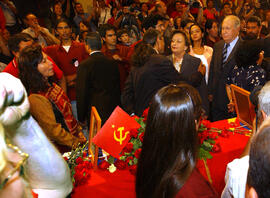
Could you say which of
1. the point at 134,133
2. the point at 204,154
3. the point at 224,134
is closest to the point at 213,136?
the point at 224,134

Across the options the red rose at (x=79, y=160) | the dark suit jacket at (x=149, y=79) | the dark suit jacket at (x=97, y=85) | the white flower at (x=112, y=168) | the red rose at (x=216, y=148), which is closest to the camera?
the red rose at (x=79, y=160)

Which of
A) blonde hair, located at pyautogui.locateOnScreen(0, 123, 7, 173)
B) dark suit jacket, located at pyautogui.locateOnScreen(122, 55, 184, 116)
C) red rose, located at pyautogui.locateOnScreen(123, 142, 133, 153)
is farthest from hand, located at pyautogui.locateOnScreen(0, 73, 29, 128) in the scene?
dark suit jacket, located at pyautogui.locateOnScreen(122, 55, 184, 116)

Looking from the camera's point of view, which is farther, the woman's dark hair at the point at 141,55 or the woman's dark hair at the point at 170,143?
the woman's dark hair at the point at 141,55

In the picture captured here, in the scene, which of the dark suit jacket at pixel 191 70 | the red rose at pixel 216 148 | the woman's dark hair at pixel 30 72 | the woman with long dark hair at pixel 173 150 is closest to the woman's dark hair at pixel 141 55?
the dark suit jacket at pixel 191 70

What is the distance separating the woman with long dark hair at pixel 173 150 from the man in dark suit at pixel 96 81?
1.89 meters

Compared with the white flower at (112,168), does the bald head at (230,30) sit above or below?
above

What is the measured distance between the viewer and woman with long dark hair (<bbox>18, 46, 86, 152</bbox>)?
1.93 meters

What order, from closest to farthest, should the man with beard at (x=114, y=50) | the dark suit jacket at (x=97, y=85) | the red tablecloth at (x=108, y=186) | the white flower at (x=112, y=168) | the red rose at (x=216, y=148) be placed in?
the red tablecloth at (x=108, y=186) → the white flower at (x=112, y=168) → the red rose at (x=216, y=148) → the dark suit jacket at (x=97, y=85) → the man with beard at (x=114, y=50)

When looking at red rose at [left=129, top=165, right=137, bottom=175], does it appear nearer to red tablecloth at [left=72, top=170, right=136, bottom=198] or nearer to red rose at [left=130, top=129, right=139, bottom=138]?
red tablecloth at [left=72, top=170, right=136, bottom=198]

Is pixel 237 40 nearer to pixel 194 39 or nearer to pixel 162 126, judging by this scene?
pixel 194 39

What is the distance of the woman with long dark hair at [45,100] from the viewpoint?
193 centimetres

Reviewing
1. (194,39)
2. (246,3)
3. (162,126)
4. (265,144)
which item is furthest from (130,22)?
(265,144)

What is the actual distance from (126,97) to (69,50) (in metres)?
1.21

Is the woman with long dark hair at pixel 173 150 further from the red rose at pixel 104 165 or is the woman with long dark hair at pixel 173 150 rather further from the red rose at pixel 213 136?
the red rose at pixel 213 136
